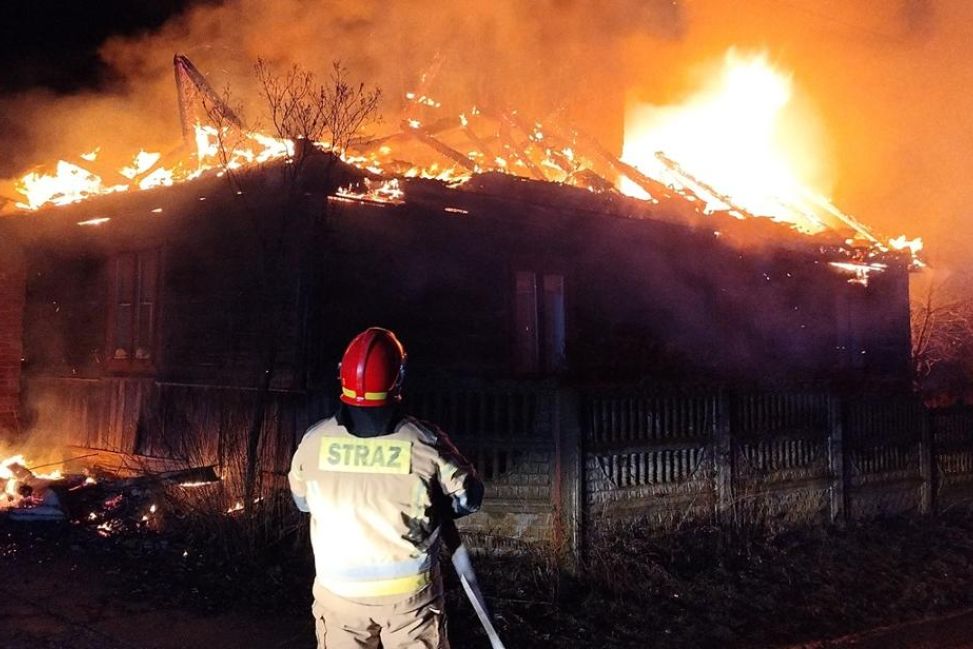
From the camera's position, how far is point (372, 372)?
8.20 ft

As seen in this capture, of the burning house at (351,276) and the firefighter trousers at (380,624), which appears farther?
the burning house at (351,276)

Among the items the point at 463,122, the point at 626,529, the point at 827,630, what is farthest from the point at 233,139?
the point at 827,630

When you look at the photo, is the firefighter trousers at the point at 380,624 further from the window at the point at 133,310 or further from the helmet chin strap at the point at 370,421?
the window at the point at 133,310

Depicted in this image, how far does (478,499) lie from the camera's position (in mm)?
2586

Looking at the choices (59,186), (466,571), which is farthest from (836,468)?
(59,186)

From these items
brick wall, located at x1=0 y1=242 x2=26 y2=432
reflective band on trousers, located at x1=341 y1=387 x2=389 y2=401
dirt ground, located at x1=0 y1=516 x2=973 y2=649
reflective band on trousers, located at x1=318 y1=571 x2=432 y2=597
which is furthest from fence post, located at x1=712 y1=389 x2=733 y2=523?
brick wall, located at x1=0 y1=242 x2=26 y2=432

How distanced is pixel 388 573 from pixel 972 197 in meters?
22.0

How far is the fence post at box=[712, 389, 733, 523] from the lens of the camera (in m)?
5.87

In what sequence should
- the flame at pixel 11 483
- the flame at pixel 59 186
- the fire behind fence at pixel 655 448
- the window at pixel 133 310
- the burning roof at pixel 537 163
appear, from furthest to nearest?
the window at pixel 133 310 < the flame at pixel 59 186 < the burning roof at pixel 537 163 < the flame at pixel 11 483 < the fire behind fence at pixel 655 448

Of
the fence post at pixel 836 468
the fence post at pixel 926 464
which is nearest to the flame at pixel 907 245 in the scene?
the fence post at pixel 926 464

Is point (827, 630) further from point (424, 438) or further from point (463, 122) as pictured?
point (463, 122)

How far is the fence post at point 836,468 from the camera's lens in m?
6.56

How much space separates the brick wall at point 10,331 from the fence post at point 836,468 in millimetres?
9927

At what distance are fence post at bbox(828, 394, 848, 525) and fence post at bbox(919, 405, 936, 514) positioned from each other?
1283 mm
